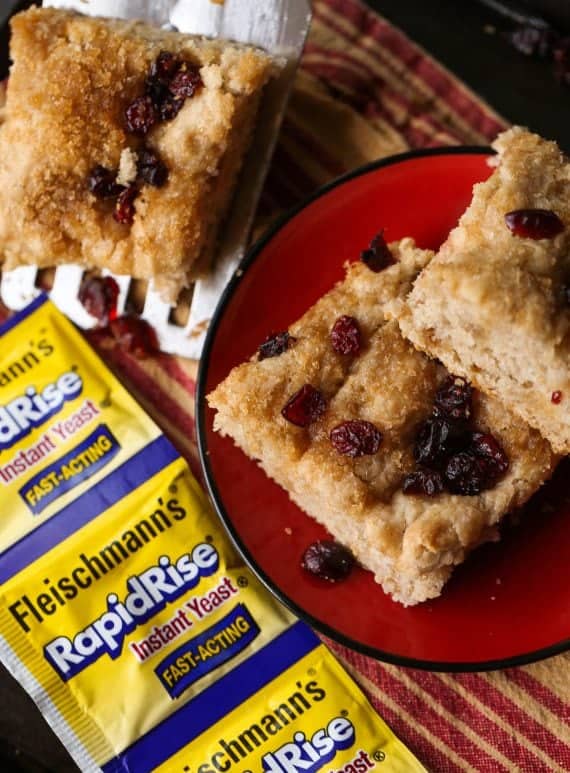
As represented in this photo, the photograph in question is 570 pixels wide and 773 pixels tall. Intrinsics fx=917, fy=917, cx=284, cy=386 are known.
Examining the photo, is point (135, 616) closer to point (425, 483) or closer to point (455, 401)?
point (425, 483)

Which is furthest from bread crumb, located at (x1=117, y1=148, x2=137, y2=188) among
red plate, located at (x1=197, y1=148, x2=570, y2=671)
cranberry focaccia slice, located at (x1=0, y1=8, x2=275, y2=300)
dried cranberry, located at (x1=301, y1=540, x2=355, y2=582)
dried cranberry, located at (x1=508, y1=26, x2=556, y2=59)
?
dried cranberry, located at (x1=508, y1=26, x2=556, y2=59)

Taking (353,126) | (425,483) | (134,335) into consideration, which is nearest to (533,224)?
(425,483)

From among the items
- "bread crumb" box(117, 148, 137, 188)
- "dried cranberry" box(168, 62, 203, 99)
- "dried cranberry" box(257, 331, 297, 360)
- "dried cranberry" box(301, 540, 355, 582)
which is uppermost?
"dried cranberry" box(168, 62, 203, 99)

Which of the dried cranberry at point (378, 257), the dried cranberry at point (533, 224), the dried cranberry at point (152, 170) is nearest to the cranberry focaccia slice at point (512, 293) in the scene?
the dried cranberry at point (533, 224)

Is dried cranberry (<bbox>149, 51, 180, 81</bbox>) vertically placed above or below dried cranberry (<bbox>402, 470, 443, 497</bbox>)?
above

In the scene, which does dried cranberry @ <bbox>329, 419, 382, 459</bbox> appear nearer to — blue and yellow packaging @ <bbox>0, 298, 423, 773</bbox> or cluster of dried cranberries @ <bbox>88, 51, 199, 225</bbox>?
blue and yellow packaging @ <bbox>0, 298, 423, 773</bbox>
